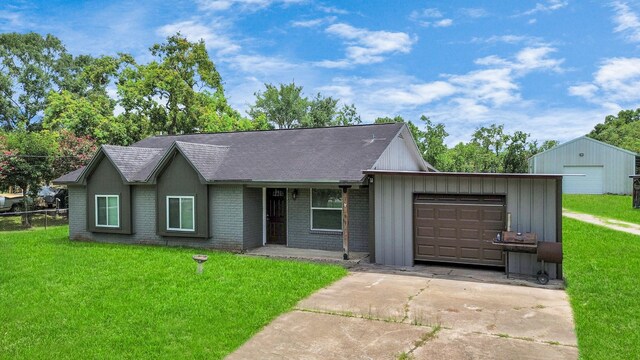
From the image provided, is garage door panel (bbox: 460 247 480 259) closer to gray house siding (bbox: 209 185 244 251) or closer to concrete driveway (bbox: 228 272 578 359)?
concrete driveway (bbox: 228 272 578 359)

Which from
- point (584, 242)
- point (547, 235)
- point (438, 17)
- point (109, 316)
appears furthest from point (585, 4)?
point (109, 316)

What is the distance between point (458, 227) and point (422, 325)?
15.7 feet

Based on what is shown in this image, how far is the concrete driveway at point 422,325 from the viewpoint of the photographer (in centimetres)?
602

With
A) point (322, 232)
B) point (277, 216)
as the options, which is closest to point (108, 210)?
point (277, 216)

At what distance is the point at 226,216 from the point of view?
14.1 m

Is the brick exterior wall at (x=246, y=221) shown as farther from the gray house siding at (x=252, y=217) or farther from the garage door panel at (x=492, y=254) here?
the garage door panel at (x=492, y=254)

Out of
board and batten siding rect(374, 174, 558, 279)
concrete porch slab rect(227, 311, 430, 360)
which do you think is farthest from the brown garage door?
concrete porch slab rect(227, 311, 430, 360)

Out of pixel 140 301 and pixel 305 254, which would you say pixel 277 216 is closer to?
pixel 305 254

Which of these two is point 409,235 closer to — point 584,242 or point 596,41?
point 584,242

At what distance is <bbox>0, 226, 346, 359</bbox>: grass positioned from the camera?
626cm

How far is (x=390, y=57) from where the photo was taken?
93.1 ft

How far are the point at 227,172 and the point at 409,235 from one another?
633cm

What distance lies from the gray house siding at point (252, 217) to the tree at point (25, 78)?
39.4 meters

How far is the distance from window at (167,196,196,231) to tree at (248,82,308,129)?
1552 inches
